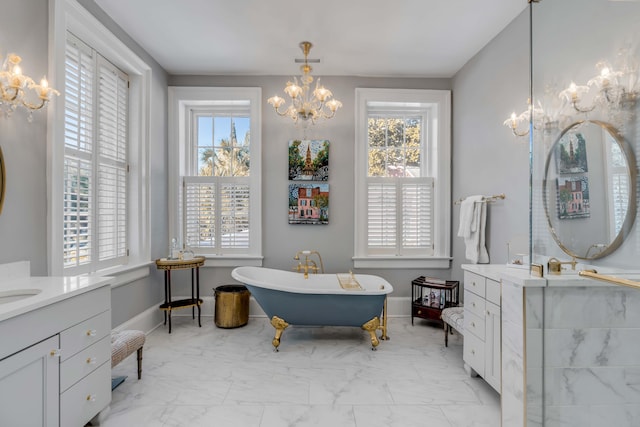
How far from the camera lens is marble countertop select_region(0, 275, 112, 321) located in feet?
4.03

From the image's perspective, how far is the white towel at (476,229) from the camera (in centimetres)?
286

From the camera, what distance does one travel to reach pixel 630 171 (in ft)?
3.93

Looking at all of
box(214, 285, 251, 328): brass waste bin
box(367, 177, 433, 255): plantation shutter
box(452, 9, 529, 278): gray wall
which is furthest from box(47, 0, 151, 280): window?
box(452, 9, 529, 278): gray wall

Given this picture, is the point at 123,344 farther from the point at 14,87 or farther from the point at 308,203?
the point at 308,203

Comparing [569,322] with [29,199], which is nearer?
[569,322]

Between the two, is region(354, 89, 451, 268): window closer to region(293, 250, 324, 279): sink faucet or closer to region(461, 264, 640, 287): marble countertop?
region(293, 250, 324, 279): sink faucet

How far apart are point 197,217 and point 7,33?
2.21m

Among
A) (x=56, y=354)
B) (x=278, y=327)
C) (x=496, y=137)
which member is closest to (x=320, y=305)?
(x=278, y=327)

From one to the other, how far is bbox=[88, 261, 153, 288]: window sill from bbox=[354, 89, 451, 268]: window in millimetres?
2173

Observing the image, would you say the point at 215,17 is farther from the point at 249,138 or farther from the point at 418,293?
the point at 418,293

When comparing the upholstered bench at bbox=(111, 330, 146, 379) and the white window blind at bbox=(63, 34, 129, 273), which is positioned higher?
the white window blind at bbox=(63, 34, 129, 273)

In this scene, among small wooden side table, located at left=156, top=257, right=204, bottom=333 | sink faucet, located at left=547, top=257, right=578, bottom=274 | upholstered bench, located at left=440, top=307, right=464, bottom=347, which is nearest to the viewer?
sink faucet, located at left=547, top=257, right=578, bottom=274

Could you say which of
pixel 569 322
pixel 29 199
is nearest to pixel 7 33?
pixel 29 199

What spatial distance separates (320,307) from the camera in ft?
9.05
